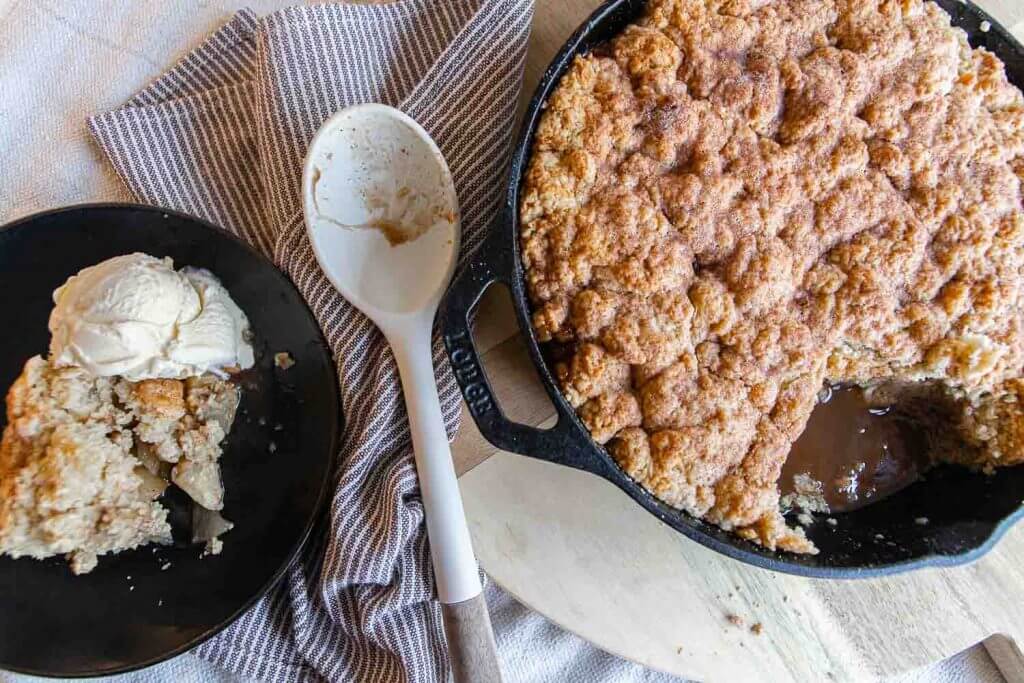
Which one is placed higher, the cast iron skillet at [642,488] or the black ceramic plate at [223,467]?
the cast iron skillet at [642,488]

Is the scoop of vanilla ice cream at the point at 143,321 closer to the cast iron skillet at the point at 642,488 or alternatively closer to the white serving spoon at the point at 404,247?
the white serving spoon at the point at 404,247

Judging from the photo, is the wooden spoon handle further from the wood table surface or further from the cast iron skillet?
the cast iron skillet

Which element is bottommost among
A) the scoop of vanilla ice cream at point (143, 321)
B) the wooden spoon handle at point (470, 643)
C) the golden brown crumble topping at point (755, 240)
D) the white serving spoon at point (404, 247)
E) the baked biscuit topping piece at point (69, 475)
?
the baked biscuit topping piece at point (69, 475)

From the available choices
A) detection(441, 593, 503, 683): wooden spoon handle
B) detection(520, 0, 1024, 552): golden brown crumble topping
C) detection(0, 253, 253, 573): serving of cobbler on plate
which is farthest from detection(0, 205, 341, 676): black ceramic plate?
detection(520, 0, 1024, 552): golden brown crumble topping

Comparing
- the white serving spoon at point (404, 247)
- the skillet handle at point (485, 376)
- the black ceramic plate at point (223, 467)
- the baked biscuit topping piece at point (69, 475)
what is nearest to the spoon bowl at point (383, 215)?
the white serving spoon at point (404, 247)

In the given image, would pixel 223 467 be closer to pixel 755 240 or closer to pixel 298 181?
pixel 298 181

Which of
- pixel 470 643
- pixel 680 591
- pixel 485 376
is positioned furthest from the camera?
pixel 680 591

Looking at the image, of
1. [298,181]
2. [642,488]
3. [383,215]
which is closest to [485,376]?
[642,488]
